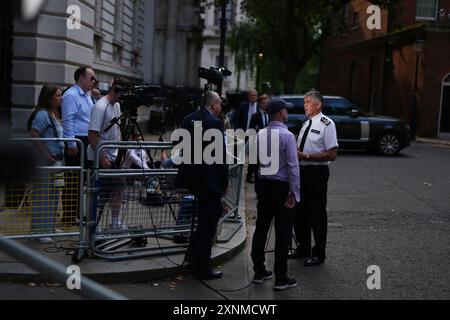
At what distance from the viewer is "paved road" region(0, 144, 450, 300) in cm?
571

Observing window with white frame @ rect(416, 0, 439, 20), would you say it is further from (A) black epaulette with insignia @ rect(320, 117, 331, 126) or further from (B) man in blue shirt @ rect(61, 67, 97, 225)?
(B) man in blue shirt @ rect(61, 67, 97, 225)

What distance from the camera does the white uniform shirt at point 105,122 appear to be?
6.78 m

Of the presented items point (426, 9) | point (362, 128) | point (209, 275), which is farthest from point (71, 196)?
point (426, 9)

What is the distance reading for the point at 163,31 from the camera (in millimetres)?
32875

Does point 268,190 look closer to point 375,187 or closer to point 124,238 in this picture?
point 124,238

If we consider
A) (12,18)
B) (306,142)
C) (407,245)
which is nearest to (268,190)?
(306,142)

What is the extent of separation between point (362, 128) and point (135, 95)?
14162 mm

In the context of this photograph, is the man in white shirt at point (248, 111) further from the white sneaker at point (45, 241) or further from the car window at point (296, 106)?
the white sneaker at point (45, 241)

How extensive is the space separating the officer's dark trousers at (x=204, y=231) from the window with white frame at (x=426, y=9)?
2753 cm

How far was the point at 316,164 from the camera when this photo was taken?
6.89 m

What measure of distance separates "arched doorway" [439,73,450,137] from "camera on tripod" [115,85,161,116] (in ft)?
82.4

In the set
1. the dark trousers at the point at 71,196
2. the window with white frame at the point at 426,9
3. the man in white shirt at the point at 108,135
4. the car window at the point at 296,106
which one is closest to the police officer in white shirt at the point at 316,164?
the man in white shirt at the point at 108,135

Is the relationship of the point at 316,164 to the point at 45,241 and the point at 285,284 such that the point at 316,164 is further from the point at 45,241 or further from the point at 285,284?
the point at 45,241

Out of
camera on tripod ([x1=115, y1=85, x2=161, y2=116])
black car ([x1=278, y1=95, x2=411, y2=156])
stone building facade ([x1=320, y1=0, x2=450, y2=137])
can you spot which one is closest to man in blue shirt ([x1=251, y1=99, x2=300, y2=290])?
camera on tripod ([x1=115, y1=85, x2=161, y2=116])
